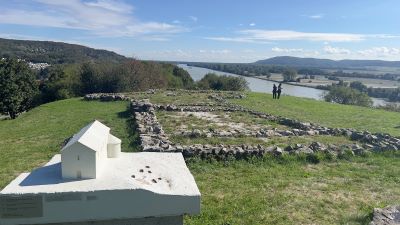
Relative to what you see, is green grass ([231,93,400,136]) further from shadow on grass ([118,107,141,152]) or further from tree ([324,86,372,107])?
tree ([324,86,372,107])

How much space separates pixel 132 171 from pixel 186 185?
0.64 m

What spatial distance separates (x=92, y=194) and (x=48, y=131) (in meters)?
12.5

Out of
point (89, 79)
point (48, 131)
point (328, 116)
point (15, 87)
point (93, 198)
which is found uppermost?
point (93, 198)

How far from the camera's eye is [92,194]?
11.8ft

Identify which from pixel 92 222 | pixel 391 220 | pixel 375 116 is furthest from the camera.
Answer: pixel 375 116

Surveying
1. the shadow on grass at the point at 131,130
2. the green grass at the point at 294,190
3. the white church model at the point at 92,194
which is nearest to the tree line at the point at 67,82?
the shadow on grass at the point at 131,130

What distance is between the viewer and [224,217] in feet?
21.0

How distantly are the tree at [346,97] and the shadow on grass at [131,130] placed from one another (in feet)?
A: 166

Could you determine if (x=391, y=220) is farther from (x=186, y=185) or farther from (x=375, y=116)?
(x=375, y=116)

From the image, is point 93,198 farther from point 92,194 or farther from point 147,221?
point 147,221

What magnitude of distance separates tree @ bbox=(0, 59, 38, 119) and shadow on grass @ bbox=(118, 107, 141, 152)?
20.1 meters

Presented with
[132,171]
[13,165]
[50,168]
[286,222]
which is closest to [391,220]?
[286,222]

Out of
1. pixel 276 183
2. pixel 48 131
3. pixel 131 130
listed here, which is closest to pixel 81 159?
pixel 276 183

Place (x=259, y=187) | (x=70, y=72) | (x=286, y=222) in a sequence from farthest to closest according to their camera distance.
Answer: (x=70, y=72), (x=259, y=187), (x=286, y=222)
